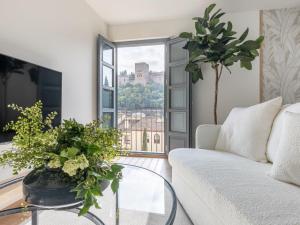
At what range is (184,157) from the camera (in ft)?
5.24

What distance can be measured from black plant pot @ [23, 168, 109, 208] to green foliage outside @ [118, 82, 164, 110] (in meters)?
3.11

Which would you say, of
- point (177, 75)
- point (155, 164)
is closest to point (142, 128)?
point (155, 164)

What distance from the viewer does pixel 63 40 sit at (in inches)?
95.8

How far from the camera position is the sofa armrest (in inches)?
79.4

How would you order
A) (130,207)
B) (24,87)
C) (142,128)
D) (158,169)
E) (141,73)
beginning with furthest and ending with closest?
(142,128)
(141,73)
(158,169)
(24,87)
(130,207)

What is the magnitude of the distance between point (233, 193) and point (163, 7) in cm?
284

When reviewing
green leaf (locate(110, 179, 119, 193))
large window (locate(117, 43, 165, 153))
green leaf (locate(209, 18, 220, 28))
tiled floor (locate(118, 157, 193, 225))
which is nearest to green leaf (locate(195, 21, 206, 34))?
green leaf (locate(209, 18, 220, 28))

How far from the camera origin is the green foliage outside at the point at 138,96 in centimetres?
381

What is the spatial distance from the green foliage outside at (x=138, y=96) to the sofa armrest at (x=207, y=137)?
1.78m

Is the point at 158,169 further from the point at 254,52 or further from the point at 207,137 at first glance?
the point at 254,52

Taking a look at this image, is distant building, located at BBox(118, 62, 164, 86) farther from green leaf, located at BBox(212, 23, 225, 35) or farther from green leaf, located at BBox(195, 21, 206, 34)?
green leaf, located at BBox(212, 23, 225, 35)

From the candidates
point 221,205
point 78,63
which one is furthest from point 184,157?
point 78,63

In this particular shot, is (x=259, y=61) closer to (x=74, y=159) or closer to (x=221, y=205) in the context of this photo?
(x=221, y=205)

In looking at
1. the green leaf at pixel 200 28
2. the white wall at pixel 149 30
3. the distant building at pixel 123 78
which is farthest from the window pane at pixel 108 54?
the green leaf at pixel 200 28
